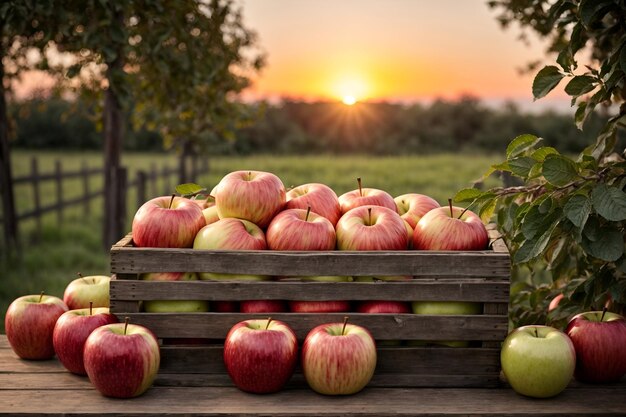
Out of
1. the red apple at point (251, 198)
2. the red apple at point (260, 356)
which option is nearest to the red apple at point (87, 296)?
the red apple at point (251, 198)

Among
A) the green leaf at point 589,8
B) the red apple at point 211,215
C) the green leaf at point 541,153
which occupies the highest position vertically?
the green leaf at point 589,8

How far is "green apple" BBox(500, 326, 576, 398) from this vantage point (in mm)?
Result: 2678

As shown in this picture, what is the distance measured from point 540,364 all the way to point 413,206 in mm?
916

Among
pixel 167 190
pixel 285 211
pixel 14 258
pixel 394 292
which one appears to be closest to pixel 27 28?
pixel 14 258

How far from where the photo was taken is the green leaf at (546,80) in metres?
3.16

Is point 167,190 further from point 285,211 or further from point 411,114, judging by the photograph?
point 411,114

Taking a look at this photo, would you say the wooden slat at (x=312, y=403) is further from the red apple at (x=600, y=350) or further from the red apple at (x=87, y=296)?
the red apple at (x=87, y=296)

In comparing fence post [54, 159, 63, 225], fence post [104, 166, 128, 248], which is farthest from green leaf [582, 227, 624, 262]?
fence post [54, 159, 63, 225]

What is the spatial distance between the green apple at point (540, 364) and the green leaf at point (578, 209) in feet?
1.37

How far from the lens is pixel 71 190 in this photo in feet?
72.8

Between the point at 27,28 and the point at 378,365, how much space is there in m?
4.40

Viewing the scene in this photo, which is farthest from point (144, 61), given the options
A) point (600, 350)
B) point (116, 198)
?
point (600, 350)

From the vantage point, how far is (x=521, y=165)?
2910 millimetres

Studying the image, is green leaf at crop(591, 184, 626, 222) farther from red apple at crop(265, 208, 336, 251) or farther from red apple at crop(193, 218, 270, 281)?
red apple at crop(193, 218, 270, 281)
